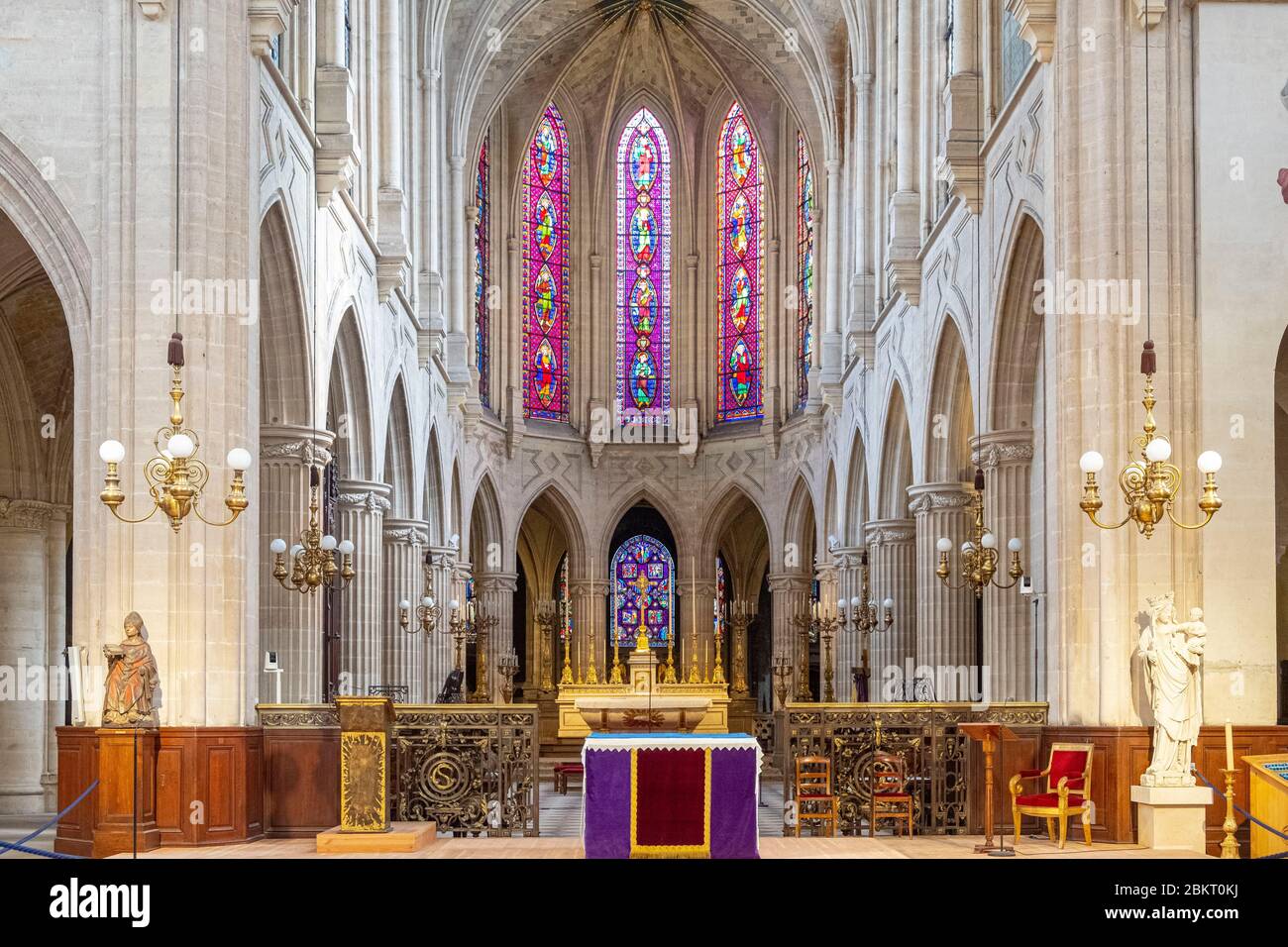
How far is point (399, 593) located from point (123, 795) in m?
14.2

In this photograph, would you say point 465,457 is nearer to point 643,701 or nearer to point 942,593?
point 942,593

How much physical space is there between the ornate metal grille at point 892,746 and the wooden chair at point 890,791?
9 centimetres

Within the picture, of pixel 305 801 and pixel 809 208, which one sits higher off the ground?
pixel 809 208

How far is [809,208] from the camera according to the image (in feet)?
123

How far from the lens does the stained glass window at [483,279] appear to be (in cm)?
3772

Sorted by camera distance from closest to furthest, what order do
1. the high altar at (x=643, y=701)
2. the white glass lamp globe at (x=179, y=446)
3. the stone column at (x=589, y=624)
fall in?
the white glass lamp globe at (x=179, y=446), the high altar at (x=643, y=701), the stone column at (x=589, y=624)

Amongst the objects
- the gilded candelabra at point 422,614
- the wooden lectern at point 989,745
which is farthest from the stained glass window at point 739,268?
the wooden lectern at point 989,745

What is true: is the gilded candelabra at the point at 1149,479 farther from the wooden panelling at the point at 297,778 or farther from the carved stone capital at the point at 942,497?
the carved stone capital at the point at 942,497

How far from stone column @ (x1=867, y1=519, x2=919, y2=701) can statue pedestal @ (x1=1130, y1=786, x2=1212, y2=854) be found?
1415cm

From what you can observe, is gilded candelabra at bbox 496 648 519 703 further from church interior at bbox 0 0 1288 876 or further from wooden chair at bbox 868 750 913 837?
wooden chair at bbox 868 750 913 837

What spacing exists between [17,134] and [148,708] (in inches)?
202
